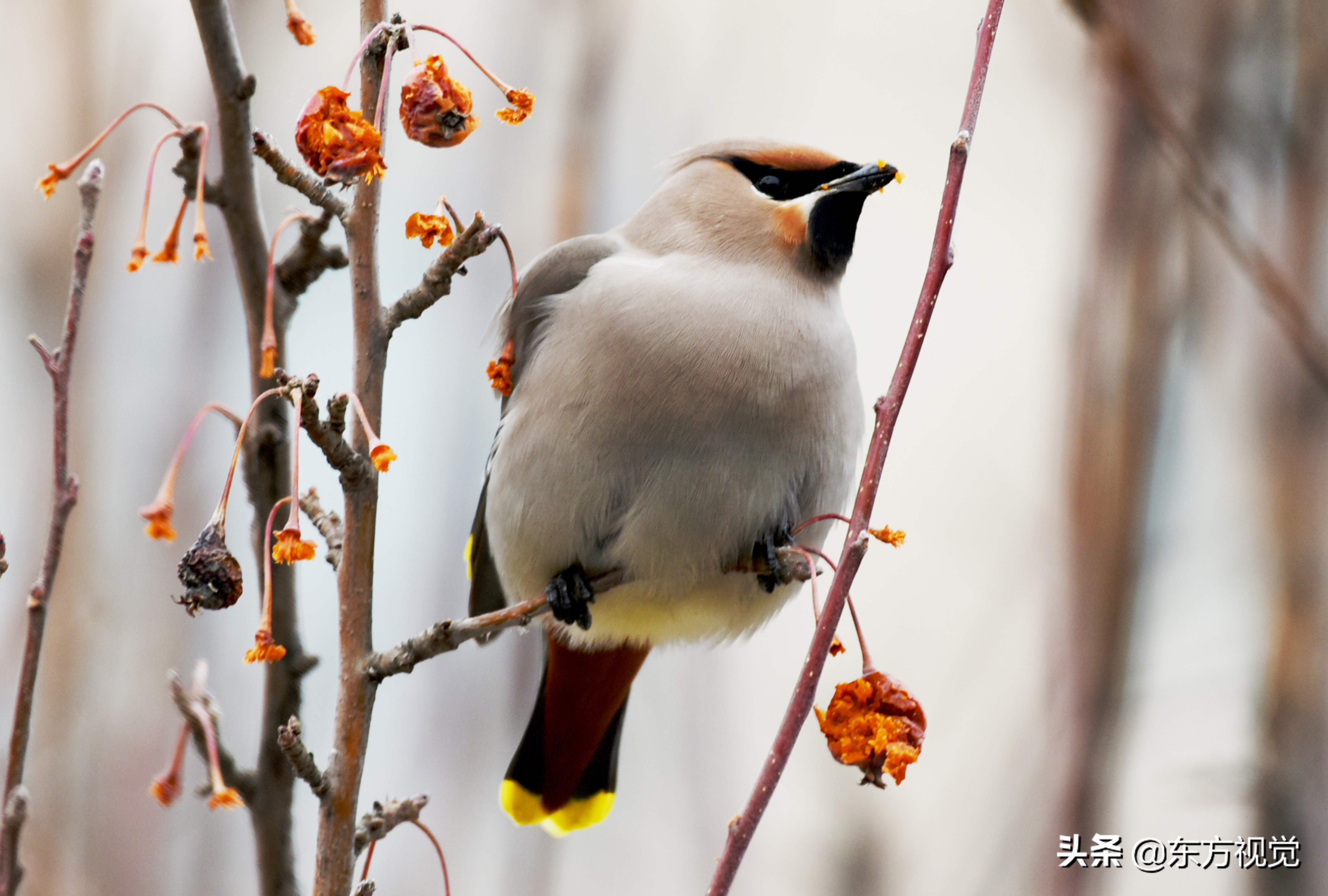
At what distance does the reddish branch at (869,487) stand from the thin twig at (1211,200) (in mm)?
1109

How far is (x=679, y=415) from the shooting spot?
2.59 m

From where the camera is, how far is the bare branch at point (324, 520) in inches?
79.9

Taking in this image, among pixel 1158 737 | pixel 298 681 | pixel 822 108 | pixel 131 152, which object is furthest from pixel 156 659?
pixel 822 108

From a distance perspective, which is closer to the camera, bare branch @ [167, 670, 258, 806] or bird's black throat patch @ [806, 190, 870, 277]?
bare branch @ [167, 670, 258, 806]

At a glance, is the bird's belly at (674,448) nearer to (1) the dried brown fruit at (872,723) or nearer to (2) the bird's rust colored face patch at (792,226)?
(2) the bird's rust colored face patch at (792,226)

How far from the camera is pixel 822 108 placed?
583cm

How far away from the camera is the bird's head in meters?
2.94

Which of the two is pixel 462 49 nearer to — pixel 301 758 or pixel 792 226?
pixel 301 758

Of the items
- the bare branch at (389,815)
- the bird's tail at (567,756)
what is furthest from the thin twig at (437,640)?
the bird's tail at (567,756)

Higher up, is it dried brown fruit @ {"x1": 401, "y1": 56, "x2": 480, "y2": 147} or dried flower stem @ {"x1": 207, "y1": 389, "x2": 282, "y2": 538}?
dried brown fruit @ {"x1": 401, "y1": 56, "x2": 480, "y2": 147}

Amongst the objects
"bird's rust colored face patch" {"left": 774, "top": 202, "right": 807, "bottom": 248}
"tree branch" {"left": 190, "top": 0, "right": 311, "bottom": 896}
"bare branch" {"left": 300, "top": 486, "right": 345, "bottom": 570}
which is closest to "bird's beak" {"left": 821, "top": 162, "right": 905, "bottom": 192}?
"bird's rust colored face patch" {"left": 774, "top": 202, "right": 807, "bottom": 248}

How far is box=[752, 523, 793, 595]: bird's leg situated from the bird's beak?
0.73 m

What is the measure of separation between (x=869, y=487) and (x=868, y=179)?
4.83 ft

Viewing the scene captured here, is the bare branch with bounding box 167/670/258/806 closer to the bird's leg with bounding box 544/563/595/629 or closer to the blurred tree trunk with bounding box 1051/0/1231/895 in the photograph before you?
the bird's leg with bounding box 544/563/595/629
